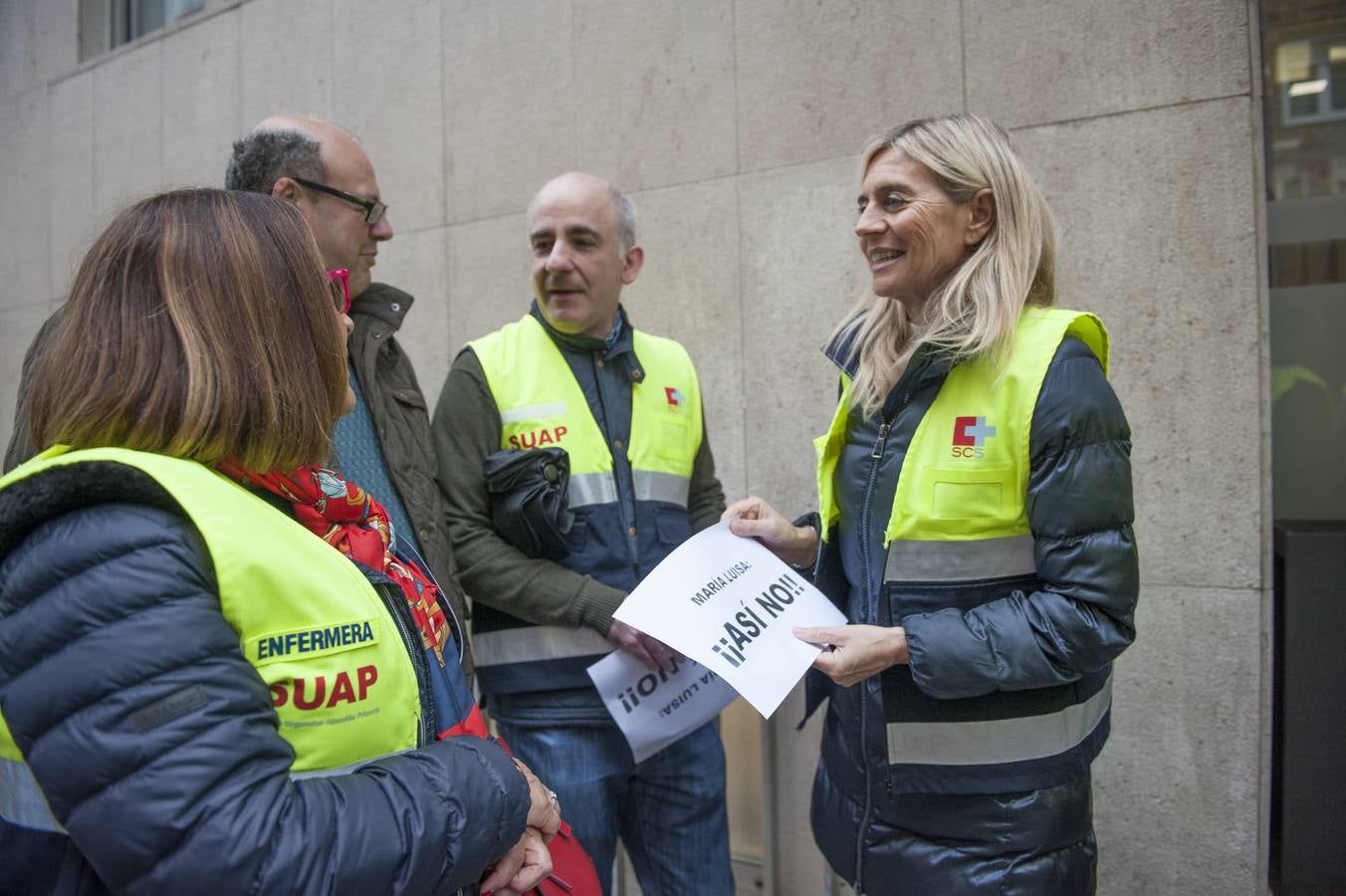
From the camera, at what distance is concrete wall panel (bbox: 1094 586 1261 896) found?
309 cm

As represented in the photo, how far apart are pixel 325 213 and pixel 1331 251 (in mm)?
3426

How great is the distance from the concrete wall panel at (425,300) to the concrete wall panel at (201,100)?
1.59 meters

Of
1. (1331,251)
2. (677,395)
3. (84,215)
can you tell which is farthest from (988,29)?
(84,215)

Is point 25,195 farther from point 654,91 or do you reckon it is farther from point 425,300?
point 654,91

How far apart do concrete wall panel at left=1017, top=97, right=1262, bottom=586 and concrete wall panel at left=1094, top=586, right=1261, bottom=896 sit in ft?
0.47

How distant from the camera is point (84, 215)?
6445 millimetres

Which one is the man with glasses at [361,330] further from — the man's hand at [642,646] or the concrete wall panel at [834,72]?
the concrete wall panel at [834,72]

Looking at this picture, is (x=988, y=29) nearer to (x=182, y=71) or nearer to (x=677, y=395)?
(x=677, y=395)

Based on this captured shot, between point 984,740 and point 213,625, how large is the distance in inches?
57.2

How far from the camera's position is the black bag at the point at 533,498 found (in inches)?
96.3

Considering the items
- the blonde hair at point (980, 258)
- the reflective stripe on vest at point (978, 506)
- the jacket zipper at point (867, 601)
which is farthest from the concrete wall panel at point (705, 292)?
the reflective stripe on vest at point (978, 506)

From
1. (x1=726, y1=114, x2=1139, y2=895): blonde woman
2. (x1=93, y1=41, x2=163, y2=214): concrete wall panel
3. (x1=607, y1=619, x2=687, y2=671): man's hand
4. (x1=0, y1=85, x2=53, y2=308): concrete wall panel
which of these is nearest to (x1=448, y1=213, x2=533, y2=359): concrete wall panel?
(x1=607, y1=619, x2=687, y2=671): man's hand

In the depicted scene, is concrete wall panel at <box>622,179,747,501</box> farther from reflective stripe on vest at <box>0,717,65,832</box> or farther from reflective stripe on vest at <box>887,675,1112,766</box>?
reflective stripe on vest at <box>0,717,65,832</box>

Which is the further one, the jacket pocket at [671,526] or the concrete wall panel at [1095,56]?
the concrete wall panel at [1095,56]
